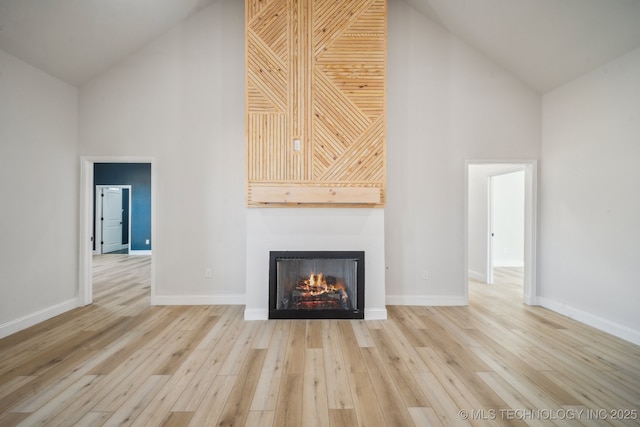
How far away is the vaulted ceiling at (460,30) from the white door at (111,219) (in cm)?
646

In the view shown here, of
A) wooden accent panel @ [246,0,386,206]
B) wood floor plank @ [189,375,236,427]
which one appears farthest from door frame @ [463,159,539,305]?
wood floor plank @ [189,375,236,427]

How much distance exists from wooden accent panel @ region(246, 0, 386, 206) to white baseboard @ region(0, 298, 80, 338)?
2.77 meters

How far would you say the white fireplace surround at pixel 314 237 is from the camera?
3.67 meters

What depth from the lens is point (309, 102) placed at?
363cm

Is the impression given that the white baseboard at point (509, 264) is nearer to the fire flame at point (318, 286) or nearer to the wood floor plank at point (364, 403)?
the fire flame at point (318, 286)

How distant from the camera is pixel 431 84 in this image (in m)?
4.22

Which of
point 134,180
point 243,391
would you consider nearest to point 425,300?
point 243,391

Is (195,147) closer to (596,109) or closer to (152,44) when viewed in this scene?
(152,44)

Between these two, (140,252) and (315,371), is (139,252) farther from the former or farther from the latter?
(315,371)

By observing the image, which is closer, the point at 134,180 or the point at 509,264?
the point at 509,264

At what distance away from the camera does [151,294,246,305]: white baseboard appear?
163 inches

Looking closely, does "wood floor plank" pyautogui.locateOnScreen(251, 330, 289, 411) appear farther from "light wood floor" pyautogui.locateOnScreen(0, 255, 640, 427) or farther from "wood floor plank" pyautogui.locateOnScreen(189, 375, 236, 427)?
"wood floor plank" pyautogui.locateOnScreen(189, 375, 236, 427)

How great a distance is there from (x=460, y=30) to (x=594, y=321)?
12.9 ft

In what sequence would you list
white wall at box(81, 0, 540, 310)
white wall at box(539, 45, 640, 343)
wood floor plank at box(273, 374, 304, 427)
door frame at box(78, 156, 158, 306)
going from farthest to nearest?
white wall at box(81, 0, 540, 310), door frame at box(78, 156, 158, 306), white wall at box(539, 45, 640, 343), wood floor plank at box(273, 374, 304, 427)
